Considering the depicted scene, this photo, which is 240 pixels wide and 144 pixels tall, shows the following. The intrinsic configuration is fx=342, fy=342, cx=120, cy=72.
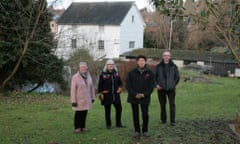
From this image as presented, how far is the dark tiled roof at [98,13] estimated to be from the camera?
49.0 metres

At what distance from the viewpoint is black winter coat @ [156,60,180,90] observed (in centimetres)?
904

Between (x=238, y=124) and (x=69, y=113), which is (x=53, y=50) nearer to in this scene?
(x=69, y=113)

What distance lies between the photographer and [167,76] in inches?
357

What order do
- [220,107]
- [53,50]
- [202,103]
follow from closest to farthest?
[220,107]
[202,103]
[53,50]

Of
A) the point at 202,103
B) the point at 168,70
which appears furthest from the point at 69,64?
the point at 168,70

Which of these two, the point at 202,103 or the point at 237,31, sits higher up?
the point at 237,31

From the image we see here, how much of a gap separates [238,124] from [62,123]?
15.9 feet

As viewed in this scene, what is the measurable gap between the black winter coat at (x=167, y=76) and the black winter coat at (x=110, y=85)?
1.23 metres

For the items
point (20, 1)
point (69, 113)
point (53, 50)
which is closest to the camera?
point (69, 113)

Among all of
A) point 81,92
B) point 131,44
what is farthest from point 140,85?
point 131,44

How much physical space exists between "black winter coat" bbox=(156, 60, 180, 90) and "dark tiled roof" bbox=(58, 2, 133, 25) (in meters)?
39.5

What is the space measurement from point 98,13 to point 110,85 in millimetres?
43395

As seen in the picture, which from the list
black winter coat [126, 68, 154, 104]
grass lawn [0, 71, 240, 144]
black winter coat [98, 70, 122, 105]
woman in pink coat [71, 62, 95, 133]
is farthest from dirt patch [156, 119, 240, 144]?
woman in pink coat [71, 62, 95, 133]

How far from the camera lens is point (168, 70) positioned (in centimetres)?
912
